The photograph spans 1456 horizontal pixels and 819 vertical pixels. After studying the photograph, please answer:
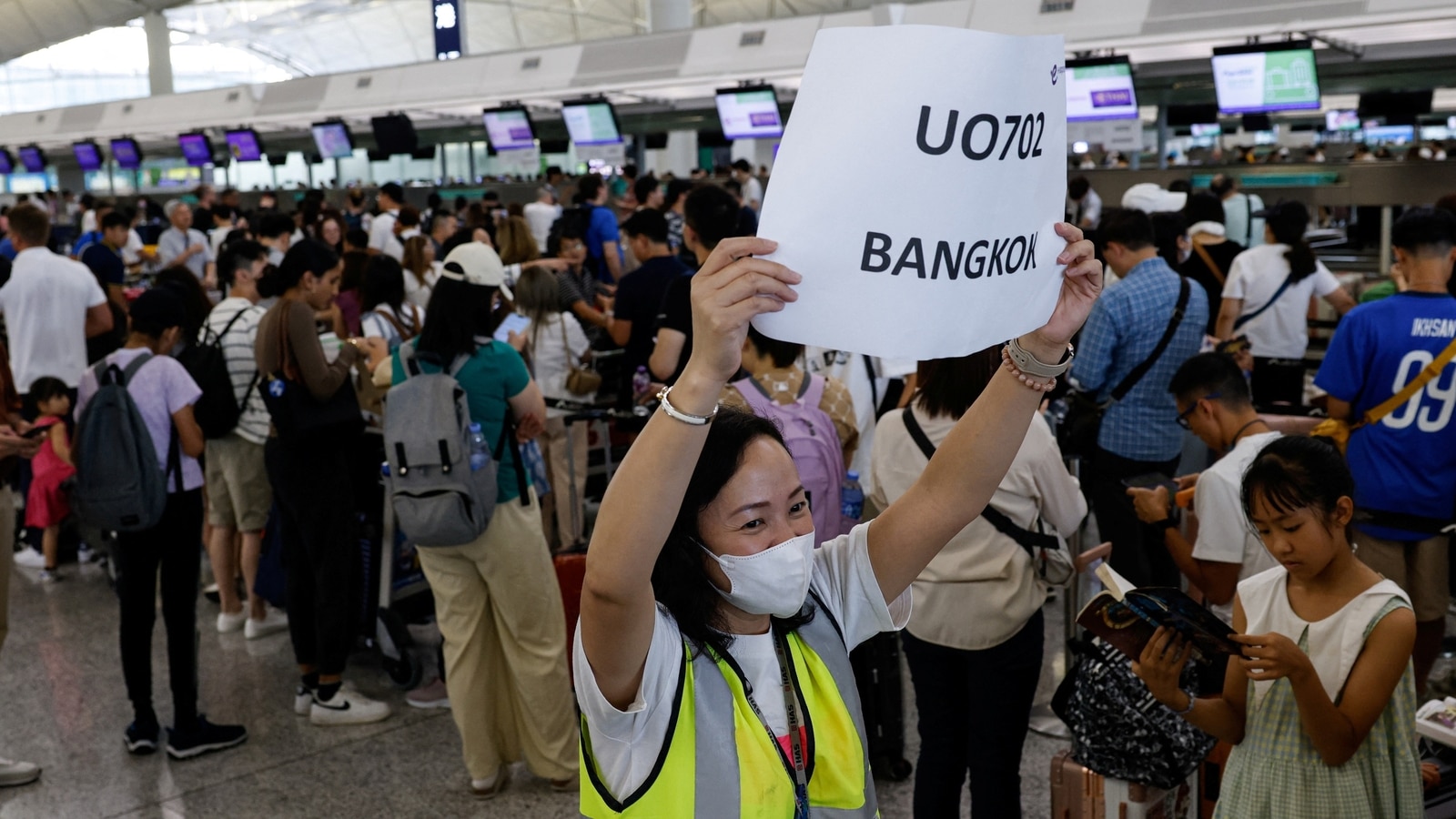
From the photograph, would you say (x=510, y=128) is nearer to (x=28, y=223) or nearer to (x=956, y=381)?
(x=28, y=223)

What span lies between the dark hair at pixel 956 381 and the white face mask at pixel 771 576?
1.46 meters

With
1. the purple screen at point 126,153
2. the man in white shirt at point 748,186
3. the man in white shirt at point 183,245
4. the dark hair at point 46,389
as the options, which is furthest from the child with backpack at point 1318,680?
the purple screen at point 126,153

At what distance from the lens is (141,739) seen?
4457 mm

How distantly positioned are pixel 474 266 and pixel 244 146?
16874mm

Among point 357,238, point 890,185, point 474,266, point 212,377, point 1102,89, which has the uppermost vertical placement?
point 1102,89

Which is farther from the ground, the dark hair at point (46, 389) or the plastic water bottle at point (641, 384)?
the dark hair at point (46, 389)

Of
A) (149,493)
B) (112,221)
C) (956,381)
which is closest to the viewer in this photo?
(956,381)

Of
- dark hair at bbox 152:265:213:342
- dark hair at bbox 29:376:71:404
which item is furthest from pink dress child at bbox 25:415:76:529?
dark hair at bbox 29:376:71:404

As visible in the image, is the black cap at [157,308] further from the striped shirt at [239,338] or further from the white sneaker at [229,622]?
the white sneaker at [229,622]

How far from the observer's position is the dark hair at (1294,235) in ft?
19.7

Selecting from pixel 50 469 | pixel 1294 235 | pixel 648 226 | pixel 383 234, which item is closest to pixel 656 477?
pixel 648 226

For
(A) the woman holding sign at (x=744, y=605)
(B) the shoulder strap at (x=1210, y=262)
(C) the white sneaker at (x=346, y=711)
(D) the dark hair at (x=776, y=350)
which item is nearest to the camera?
(A) the woman holding sign at (x=744, y=605)

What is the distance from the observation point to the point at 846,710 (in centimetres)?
162

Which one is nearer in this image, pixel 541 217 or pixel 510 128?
pixel 541 217
